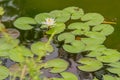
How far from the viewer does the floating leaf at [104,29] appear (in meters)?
1.77

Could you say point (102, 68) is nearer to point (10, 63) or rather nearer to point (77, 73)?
point (77, 73)

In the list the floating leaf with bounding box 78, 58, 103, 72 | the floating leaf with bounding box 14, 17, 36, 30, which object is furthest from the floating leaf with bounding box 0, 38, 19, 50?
the floating leaf with bounding box 78, 58, 103, 72

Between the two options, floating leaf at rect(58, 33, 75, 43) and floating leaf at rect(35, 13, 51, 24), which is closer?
floating leaf at rect(58, 33, 75, 43)

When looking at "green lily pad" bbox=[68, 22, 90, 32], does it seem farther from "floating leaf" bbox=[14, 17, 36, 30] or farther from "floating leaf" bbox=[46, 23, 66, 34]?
"floating leaf" bbox=[14, 17, 36, 30]

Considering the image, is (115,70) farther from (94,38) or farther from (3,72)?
(3,72)

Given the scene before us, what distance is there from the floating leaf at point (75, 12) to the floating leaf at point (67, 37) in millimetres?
149

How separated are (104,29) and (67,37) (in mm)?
215

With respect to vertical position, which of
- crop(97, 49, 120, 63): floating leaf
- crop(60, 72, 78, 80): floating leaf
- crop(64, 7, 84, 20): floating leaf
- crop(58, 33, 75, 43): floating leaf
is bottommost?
crop(60, 72, 78, 80): floating leaf

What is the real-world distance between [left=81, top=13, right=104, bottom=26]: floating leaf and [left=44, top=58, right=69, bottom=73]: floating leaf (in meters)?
0.33

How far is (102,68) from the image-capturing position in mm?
1611

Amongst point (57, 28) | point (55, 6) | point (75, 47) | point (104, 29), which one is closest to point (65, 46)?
point (75, 47)

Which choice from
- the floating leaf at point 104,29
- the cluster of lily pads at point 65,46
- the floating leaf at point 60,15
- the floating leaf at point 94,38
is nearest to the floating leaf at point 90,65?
the cluster of lily pads at point 65,46

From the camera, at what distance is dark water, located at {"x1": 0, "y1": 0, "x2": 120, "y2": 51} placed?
1942 mm

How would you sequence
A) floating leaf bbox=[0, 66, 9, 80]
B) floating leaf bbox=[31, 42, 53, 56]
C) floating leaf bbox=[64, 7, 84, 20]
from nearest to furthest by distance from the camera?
floating leaf bbox=[0, 66, 9, 80] < floating leaf bbox=[31, 42, 53, 56] < floating leaf bbox=[64, 7, 84, 20]
